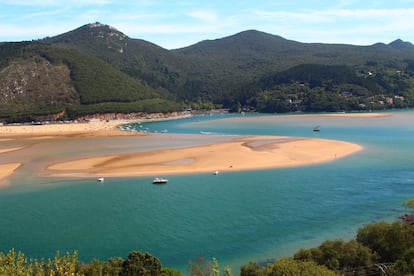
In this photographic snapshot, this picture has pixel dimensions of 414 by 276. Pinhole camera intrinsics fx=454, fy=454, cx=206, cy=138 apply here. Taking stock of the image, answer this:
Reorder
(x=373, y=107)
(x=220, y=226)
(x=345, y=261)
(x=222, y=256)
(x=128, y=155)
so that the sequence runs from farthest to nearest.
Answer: (x=373, y=107)
(x=128, y=155)
(x=220, y=226)
(x=222, y=256)
(x=345, y=261)

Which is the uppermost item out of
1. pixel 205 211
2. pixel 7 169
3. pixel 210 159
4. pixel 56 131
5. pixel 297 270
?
pixel 297 270

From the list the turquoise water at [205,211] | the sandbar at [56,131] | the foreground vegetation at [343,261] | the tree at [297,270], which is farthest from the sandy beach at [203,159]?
the tree at [297,270]

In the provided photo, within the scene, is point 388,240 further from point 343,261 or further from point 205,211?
point 205,211

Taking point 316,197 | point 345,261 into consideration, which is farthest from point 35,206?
point 345,261

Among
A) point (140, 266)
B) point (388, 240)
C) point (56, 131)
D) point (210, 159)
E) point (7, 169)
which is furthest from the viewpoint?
point (56, 131)

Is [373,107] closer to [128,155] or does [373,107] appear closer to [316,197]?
[128,155]

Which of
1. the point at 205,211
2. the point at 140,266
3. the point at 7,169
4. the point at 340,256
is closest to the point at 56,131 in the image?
the point at 7,169
